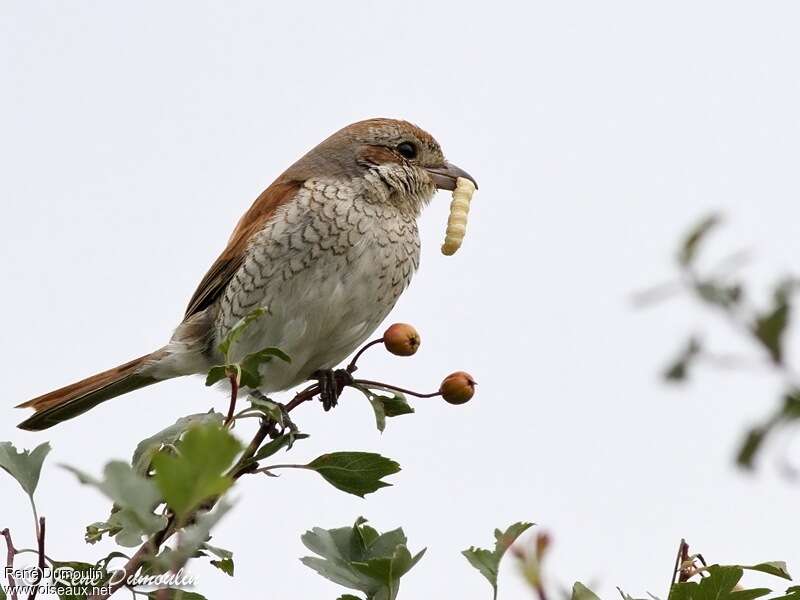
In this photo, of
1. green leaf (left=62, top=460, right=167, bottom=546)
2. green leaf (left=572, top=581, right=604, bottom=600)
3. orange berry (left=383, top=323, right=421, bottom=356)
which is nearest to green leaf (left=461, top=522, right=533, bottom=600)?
green leaf (left=572, top=581, right=604, bottom=600)

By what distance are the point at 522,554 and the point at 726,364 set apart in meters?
0.29

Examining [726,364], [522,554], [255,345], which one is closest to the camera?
[726,364]

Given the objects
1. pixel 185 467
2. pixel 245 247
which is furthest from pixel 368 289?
pixel 185 467

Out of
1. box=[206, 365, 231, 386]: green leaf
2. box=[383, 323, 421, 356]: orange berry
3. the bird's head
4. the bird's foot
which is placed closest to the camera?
box=[206, 365, 231, 386]: green leaf

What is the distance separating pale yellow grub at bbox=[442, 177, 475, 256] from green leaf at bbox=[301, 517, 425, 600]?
1.90m

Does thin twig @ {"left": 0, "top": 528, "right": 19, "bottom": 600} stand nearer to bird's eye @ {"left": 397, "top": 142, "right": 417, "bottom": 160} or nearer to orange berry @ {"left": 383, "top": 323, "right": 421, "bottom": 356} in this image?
orange berry @ {"left": 383, "top": 323, "right": 421, "bottom": 356}

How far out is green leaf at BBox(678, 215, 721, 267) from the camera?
56 centimetres

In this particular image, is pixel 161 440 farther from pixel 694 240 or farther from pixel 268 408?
pixel 694 240

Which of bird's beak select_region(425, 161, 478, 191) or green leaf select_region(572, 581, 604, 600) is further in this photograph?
bird's beak select_region(425, 161, 478, 191)

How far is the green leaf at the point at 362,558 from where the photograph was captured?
1.85 metres

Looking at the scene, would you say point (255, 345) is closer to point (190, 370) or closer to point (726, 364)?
point (190, 370)

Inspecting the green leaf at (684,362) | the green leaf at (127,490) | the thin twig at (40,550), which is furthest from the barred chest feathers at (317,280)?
the green leaf at (684,362)

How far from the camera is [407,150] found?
4.38 metres

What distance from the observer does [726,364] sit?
566mm
